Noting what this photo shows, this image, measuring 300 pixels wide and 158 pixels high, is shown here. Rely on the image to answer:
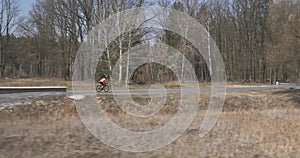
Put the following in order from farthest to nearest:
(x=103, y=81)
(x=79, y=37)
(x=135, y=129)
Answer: (x=79, y=37) < (x=103, y=81) < (x=135, y=129)

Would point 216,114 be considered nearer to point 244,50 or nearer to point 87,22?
point 87,22

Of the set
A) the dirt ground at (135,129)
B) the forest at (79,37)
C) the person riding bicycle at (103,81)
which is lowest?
the dirt ground at (135,129)

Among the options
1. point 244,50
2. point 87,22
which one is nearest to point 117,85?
point 87,22

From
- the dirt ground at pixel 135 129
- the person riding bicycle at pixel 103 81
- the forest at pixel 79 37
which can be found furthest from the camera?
the forest at pixel 79 37

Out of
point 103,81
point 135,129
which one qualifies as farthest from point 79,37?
point 135,129

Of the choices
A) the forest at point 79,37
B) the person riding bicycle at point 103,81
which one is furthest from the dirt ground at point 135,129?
the forest at point 79,37

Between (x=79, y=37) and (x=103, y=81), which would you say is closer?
(x=103, y=81)

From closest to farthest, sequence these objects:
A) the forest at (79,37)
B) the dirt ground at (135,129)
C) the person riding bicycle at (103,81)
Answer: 1. the dirt ground at (135,129)
2. the person riding bicycle at (103,81)
3. the forest at (79,37)

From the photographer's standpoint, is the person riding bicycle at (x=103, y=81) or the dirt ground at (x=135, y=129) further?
the person riding bicycle at (x=103, y=81)

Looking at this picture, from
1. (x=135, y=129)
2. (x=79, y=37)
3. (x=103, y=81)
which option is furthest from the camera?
(x=79, y=37)

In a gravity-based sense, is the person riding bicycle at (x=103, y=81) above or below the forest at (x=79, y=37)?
below

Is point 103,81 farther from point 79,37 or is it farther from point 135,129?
point 79,37

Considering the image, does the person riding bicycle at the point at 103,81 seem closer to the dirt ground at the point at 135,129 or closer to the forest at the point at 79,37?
the dirt ground at the point at 135,129

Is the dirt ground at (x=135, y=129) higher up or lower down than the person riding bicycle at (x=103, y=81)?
lower down
